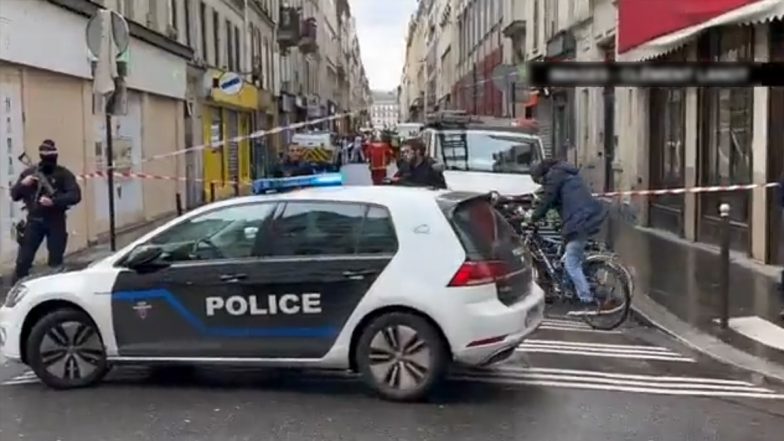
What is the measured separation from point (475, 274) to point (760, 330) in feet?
13.0

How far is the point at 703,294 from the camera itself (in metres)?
12.3

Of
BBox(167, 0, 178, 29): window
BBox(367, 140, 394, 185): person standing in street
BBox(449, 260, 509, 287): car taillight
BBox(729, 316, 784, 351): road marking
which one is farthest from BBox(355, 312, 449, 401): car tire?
BBox(367, 140, 394, 185): person standing in street

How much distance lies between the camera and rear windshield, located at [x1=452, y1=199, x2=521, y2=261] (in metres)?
7.57

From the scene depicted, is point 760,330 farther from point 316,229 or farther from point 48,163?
point 48,163

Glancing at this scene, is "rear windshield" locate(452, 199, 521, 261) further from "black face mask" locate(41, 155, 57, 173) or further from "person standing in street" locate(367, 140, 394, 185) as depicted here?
"person standing in street" locate(367, 140, 394, 185)

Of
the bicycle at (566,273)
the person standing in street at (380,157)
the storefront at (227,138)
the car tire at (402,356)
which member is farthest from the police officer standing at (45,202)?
the person standing in street at (380,157)

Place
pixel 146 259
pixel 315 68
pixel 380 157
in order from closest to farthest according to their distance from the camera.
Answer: pixel 146 259 → pixel 380 157 → pixel 315 68

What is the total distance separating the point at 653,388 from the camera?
809 centimetres

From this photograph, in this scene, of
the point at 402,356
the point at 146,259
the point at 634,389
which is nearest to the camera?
the point at 402,356

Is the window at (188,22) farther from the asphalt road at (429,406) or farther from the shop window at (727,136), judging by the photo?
the asphalt road at (429,406)


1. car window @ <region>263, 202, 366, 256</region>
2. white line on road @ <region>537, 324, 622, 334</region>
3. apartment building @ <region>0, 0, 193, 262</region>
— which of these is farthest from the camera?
apartment building @ <region>0, 0, 193, 262</region>

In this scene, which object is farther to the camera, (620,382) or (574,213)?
(574,213)

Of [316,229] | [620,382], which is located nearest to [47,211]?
[316,229]

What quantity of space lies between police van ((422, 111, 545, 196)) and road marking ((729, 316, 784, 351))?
708 cm
